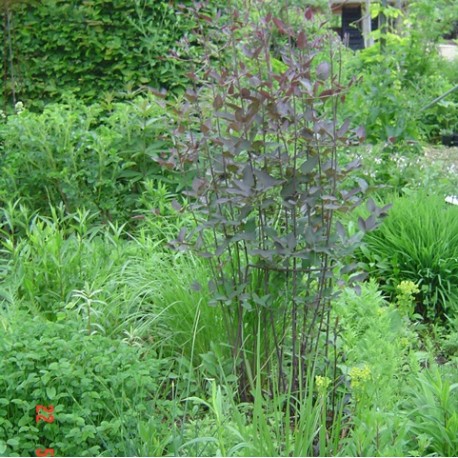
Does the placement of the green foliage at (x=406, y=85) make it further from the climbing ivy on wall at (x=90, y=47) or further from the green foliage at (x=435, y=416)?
the green foliage at (x=435, y=416)

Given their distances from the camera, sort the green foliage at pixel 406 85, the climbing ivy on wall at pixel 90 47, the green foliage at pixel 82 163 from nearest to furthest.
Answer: the green foliage at pixel 82 163
the climbing ivy on wall at pixel 90 47
the green foliage at pixel 406 85

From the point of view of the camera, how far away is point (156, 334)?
14.2 ft

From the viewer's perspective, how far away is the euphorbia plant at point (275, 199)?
11.3ft

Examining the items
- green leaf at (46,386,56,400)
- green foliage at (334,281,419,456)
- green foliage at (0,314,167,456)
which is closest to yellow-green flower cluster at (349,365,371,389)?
green foliage at (334,281,419,456)

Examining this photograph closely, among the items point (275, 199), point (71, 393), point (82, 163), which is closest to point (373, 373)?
point (275, 199)

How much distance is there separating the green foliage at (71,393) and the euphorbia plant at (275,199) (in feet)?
1.68

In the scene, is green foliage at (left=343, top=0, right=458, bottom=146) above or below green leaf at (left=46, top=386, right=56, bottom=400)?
above

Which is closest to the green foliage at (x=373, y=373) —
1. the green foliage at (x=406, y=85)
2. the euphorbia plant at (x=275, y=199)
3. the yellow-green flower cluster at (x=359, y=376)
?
the yellow-green flower cluster at (x=359, y=376)

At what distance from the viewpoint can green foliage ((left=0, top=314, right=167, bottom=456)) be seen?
320 centimetres

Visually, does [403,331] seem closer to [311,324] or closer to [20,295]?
[311,324]

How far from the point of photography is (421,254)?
17.6 ft

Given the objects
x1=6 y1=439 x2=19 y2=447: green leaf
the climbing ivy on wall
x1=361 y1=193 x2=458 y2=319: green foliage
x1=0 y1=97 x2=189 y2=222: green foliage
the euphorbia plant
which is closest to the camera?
x1=6 y1=439 x2=19 y2=447: green leaf

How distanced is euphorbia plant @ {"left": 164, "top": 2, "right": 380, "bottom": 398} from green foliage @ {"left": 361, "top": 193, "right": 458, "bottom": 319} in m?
1.49

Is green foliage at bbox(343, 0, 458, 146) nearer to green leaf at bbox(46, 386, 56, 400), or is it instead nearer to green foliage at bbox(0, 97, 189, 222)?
green foliage at bbox(0, 97, 189, 222)
